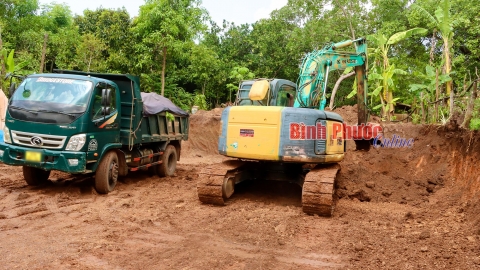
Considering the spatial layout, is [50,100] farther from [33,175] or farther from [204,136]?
[204,136]

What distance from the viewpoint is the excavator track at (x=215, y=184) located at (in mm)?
7066

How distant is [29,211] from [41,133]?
1.46 meters

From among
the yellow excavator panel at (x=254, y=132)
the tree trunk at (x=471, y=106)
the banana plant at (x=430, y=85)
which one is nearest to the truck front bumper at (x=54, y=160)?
the yellow excavator panel at (x=254, y=132)

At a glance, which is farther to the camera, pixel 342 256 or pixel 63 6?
pixel 63 6

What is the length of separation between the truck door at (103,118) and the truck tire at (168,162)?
7.90 feet

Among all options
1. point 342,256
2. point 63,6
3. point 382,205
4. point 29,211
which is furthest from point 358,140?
point 63,6

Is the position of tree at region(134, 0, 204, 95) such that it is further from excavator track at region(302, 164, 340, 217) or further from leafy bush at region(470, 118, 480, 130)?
leafy bush at region(470, 118, 480, 130)

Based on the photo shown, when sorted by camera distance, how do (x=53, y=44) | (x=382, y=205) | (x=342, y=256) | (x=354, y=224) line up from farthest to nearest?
(x=53, y=44)
(x=382, y=205)
(x=354, y=224)
(x=342, y=256)

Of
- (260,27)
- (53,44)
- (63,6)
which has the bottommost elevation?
(53,44)

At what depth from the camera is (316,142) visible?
6.94 meters

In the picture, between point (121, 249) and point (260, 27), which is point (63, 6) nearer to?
point (260, 27)

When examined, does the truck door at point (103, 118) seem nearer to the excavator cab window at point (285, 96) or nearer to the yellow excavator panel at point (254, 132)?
the yellow excavator panel at point (254, 132)

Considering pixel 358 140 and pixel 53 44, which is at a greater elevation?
pixel 53 44

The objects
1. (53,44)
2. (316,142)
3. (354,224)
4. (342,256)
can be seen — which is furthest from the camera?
(53,44)
